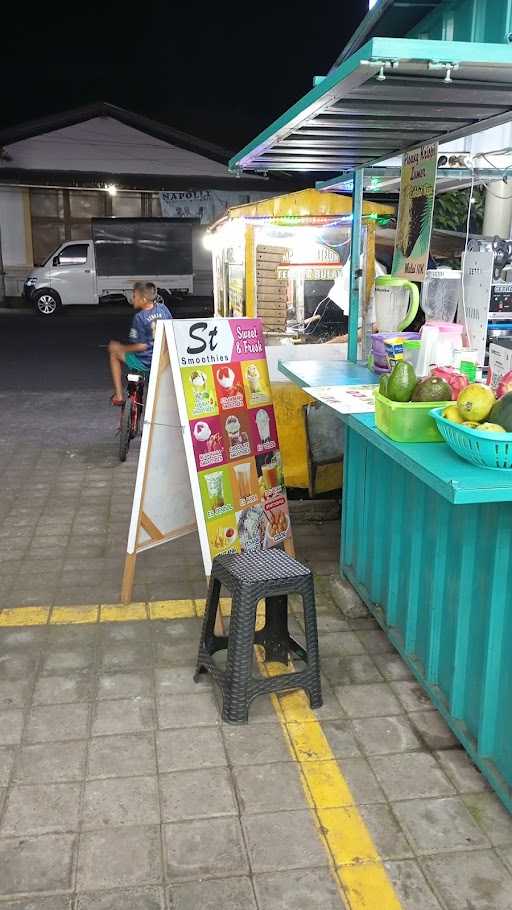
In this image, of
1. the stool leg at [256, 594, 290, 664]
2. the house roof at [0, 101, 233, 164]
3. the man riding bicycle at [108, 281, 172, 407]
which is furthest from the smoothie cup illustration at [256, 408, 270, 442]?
the house roof at [0, 101, 233, 164]

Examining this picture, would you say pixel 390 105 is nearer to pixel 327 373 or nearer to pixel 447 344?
pixel 447 344

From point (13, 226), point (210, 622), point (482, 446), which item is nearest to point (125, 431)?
point (210, 622)

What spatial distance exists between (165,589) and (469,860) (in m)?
2.26

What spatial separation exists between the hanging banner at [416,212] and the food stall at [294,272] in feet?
4.60

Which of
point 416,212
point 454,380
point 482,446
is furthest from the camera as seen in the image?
point 416,212

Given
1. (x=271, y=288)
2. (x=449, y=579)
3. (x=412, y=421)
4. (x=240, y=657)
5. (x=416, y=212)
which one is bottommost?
(x=240, y=657)

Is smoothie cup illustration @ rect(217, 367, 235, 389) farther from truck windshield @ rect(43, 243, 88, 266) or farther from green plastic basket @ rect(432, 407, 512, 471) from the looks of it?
truck windshield @ rect(43, 243, 88, 266)

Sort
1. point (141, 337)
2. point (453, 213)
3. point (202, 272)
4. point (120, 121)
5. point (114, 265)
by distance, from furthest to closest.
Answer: point (202, 272) < point (120, 121) < point (114, 265) < point (453, 213) < point (141, 337)

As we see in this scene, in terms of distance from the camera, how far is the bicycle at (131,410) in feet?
21.6

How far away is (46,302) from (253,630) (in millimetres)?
18078

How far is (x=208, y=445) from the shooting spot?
3805mm

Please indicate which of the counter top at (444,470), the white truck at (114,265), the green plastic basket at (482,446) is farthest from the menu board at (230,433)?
the white truck at (114,265)

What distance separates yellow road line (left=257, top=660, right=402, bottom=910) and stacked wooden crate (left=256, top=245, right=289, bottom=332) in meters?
3.81

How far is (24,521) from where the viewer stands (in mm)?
5176
